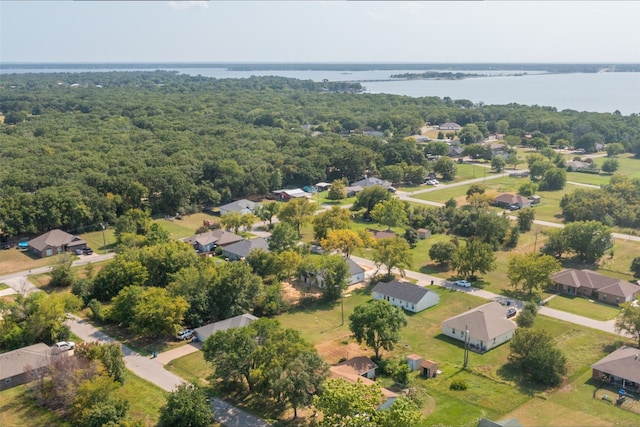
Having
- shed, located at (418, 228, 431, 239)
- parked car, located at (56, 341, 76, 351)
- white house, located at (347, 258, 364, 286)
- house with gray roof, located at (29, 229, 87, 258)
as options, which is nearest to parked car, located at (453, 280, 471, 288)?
white house, located at (347, 258, 364, 286)

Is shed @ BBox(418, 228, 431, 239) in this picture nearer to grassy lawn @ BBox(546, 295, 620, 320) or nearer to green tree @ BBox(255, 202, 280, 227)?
green tree @ BBox(255, 202, 280, 227)

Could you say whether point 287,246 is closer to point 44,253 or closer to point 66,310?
point 66,310

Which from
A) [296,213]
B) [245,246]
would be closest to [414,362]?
[245,246]

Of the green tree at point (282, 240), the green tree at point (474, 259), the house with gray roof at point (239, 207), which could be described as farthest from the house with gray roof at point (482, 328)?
the house with gray roof at point (239, 207)

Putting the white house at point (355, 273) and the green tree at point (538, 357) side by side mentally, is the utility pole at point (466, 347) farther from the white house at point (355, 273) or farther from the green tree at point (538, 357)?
the white house at point (355, 273)

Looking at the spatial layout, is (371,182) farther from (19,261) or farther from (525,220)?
(19,261)

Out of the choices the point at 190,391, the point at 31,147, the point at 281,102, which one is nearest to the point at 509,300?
the point at 190,391
